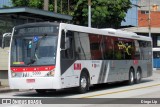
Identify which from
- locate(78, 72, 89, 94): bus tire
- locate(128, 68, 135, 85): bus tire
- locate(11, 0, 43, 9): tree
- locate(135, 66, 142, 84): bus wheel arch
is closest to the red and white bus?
locate(78, 72, 89, 94): bus tire

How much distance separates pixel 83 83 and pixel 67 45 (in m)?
2.22

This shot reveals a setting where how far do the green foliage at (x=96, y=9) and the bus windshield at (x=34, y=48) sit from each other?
23.3 meters

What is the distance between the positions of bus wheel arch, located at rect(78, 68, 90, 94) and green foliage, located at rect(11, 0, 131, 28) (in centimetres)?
2200

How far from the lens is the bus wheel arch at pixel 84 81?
65.8 feet

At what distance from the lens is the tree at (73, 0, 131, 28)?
42656 millimetres

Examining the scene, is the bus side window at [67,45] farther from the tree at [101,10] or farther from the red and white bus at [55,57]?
the tree at [101,10]

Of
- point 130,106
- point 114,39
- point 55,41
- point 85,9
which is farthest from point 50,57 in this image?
point 85,9

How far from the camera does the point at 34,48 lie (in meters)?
18.8

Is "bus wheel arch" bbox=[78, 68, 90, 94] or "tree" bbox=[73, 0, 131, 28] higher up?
"tree" bbox=[73, 0, 131, 28]

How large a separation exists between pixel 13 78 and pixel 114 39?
23.9 ft

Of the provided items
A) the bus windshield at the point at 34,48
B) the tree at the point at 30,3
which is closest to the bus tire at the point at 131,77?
the bus windshield at the point at 34,48

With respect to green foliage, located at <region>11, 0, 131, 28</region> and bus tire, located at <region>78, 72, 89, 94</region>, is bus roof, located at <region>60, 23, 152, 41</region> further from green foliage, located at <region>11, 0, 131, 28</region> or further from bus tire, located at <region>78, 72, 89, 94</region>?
green foliage, located at <region>11, 0, 131, 28</region>

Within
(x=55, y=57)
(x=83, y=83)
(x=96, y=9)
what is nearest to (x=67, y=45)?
(x=55, y=57)

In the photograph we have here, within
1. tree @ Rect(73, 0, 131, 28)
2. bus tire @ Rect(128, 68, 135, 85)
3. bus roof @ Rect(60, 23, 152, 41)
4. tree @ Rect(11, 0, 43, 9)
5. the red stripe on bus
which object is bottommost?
bus tire @ Rect(128, 68, 135, 85)
